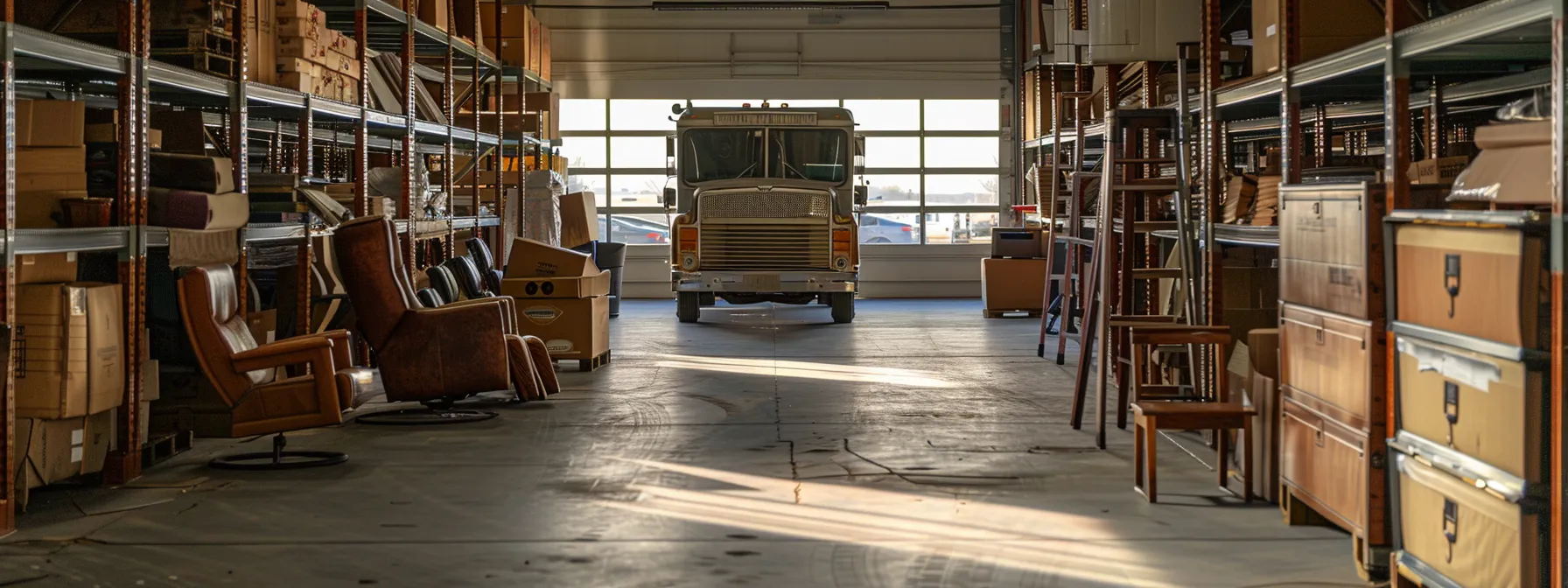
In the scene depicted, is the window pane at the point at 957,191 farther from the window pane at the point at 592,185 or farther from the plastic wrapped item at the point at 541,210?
Answer: the plastic wrapped item at the point at 541,210

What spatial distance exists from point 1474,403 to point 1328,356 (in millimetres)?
1088

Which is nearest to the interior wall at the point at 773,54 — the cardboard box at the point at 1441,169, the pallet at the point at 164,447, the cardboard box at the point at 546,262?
the cardboard box at the point at 546,262

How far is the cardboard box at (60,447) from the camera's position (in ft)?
16.8

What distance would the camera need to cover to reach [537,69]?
15.0 meters

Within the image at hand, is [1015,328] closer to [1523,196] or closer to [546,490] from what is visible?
[546,490]

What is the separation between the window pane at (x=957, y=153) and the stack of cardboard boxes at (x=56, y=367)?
1421 centimetres

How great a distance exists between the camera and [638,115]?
1878cm

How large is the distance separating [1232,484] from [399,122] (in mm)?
6538

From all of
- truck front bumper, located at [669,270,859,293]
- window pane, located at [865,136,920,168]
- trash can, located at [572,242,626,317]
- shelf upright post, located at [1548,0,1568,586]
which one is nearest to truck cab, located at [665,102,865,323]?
truck front bumper, located at [669,270,859,293]

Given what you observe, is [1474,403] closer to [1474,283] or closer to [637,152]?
[1474,283]

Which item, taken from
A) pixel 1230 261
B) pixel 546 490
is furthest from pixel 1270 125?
pixel 546 490

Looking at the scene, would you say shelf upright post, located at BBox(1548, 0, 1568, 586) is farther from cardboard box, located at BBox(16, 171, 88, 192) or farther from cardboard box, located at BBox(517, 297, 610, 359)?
cardboard box, located at BBox(517, 297, 610, 359)

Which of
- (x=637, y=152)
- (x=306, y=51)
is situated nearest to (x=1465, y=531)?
(x=306, y=51)

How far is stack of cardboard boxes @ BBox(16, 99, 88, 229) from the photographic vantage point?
219 inches
